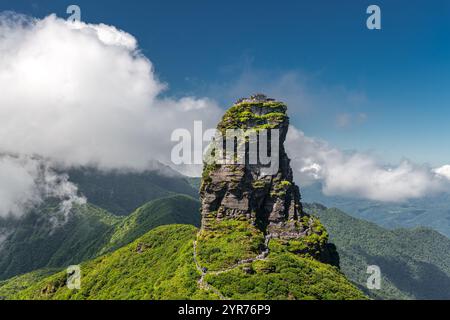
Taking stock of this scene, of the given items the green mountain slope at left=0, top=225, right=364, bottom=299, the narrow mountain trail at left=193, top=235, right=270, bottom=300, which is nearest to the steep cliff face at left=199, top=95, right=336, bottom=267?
the narrow mountain trail at left=193, top=235, right=270, bottom=300


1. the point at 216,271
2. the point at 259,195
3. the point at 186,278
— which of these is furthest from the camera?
the point at 259,195

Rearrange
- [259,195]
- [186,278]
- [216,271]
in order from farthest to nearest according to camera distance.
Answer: [259,195]
[216,271]
[186,278]

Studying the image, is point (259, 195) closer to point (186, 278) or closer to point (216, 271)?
point (216, 271)

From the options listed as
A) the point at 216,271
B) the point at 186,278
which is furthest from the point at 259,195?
the point at 186,278

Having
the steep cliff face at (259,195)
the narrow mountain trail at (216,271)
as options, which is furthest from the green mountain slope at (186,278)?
the steep cliff face at (259,195)
